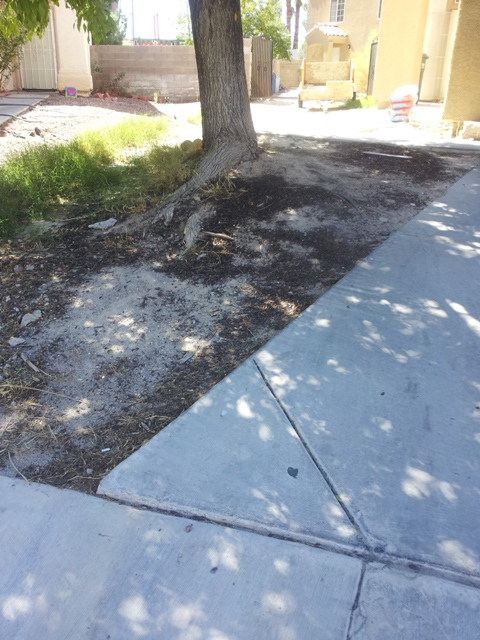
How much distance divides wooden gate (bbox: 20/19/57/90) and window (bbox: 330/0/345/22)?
72.9 feet

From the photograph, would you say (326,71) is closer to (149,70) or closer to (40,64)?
(149,70)

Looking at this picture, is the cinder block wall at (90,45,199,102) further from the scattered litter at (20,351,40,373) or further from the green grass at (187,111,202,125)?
the scattered litter at (20,351,40,373)

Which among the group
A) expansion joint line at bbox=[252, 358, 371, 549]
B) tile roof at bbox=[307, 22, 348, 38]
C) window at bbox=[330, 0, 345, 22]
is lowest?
expansion joint line at bbox=[252, 358, 371, 549]

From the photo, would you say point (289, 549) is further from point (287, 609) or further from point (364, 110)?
point (364, 110)

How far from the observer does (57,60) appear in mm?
16344

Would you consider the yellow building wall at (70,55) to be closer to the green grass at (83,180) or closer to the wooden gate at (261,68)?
the wooden gate at (261,68)

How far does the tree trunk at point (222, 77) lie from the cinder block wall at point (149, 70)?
1389 cm

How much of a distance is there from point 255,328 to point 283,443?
135cm

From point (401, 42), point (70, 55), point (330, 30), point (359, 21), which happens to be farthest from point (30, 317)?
point (359, 21)

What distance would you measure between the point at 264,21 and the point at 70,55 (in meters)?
14.5

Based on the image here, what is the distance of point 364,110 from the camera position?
17.1 meters

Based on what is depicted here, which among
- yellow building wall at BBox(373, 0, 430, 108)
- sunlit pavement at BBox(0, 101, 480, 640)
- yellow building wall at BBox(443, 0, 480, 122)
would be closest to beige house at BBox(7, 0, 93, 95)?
yellow building wall at BBox(373, 0, 430, 108)

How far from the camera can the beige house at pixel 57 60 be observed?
16000 mm

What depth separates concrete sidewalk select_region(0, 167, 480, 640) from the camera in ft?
7.22
